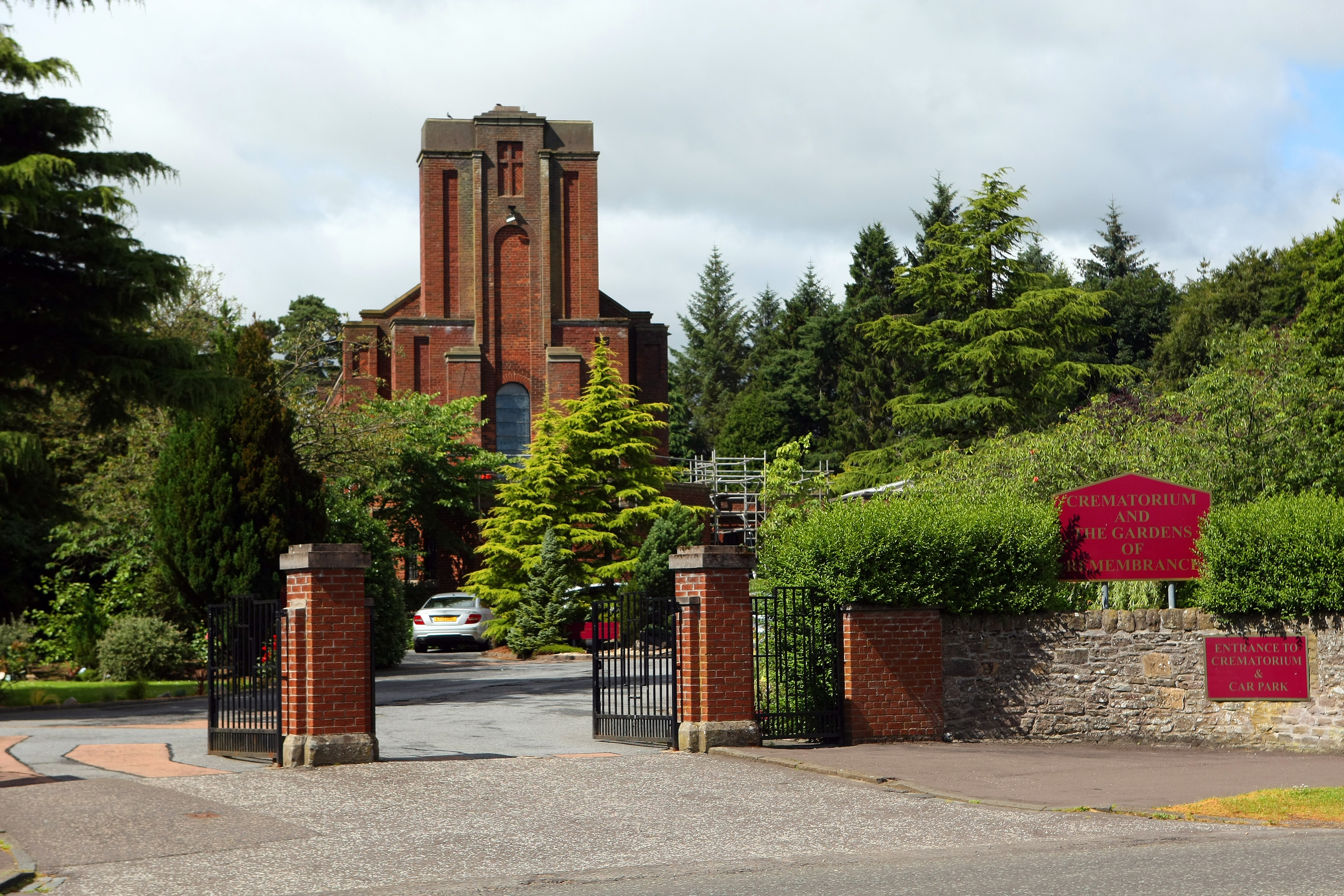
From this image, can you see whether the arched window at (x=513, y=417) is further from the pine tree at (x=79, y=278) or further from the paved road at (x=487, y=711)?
the pine tree at (x=79, y=278)

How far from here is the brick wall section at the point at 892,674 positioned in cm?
1425

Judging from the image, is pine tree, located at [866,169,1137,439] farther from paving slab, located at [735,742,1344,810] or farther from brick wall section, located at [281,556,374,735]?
brick wall section, located at [281,556,374,735]

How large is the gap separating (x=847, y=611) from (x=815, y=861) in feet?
19.5

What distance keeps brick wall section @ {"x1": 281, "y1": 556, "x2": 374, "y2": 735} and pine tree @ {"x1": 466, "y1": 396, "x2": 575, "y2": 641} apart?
20.7 meters

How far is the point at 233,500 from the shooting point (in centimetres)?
2175

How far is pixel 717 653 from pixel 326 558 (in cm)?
406

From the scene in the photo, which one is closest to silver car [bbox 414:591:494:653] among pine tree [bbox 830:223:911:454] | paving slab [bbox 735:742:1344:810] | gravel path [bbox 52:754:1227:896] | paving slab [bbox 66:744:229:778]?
paving slab [bbox 66:744:229:778]

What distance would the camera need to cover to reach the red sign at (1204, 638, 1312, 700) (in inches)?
586

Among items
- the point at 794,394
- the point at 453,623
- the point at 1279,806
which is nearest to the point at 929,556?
the point at 1279,806

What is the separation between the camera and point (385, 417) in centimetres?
3011

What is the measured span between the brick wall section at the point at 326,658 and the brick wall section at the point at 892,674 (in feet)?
17.0

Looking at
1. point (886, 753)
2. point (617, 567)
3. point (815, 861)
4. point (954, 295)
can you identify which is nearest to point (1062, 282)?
point (954, 295)

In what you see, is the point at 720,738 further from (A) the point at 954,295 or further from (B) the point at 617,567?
(A) the point at 954,295


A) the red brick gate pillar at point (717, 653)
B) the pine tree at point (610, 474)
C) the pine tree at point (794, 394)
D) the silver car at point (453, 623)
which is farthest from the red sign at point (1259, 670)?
the pine tree at point (794, 394)
